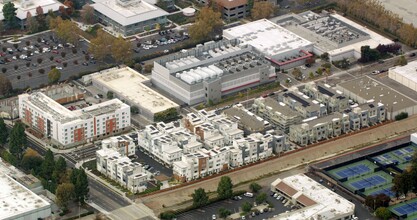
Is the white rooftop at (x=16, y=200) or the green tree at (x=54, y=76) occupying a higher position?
the white rooftop at (x=16, y=200)

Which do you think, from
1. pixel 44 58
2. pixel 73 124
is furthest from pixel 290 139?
pixel 44 58

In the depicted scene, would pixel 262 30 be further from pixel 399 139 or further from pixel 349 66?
pixel 399 139

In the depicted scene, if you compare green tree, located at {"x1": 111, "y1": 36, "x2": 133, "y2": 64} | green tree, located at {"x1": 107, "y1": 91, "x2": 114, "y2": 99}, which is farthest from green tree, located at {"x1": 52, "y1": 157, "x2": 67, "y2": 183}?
green tree, located at {"x1": 111, "y1": 36, "x2": 133, "y2": 64}

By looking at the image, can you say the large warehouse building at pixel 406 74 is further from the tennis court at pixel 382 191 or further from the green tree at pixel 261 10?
the tennis court at pixel 382 191

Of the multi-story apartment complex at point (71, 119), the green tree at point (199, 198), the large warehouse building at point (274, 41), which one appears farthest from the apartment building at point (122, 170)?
the large warehouse building at point (274, 41)

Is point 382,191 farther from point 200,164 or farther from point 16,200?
point 16,200

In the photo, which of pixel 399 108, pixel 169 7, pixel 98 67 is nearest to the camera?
pixel 399 108
